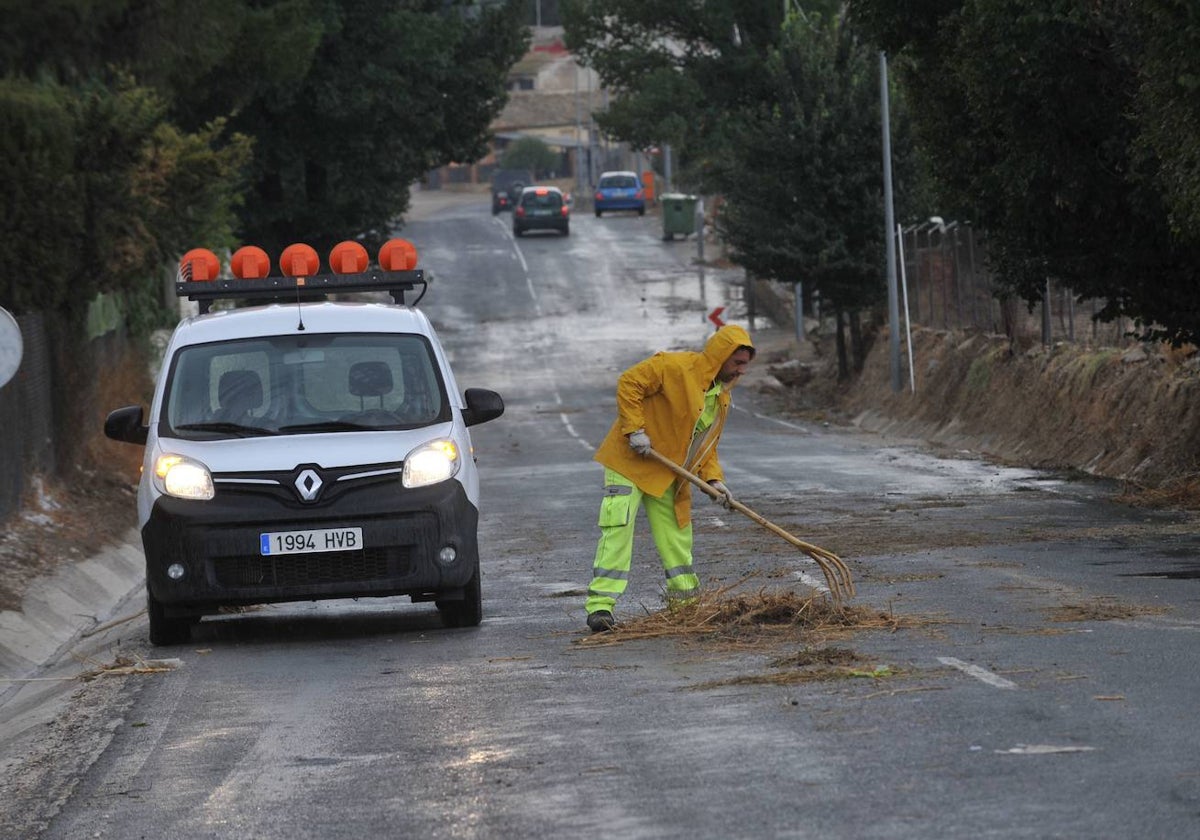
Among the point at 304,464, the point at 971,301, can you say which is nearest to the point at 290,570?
the point at 304,464

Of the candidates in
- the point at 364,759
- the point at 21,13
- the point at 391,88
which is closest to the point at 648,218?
the point at 391,88

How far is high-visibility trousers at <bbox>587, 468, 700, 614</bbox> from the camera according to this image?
11.8 meters

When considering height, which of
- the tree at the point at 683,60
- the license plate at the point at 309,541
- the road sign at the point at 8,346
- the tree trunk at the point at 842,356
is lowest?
the tree trunk at the point at 842,356

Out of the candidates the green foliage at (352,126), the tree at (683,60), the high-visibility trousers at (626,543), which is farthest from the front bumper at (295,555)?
the tree at (683,60)

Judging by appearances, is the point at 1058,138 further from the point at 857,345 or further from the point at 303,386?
the point at 857,345

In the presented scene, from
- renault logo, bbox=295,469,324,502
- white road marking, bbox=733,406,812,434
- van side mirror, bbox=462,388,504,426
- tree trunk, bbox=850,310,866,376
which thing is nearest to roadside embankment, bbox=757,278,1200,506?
tree trunk, bbox=850,310,866,376

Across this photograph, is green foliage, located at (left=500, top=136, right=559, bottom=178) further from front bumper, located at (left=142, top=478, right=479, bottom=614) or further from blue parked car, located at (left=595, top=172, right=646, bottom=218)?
front bumper, located at (left=142, top=478, right=479, bottom=614)

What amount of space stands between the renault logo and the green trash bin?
69230 millimetres

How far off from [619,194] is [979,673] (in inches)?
3321

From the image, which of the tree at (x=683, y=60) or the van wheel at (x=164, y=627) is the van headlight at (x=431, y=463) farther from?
the tree at (x=683, y=60)

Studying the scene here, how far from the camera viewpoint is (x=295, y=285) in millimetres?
13867

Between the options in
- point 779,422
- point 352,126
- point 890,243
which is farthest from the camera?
point 352,126

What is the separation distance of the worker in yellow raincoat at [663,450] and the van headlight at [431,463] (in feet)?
3.15

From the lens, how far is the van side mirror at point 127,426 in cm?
1272
